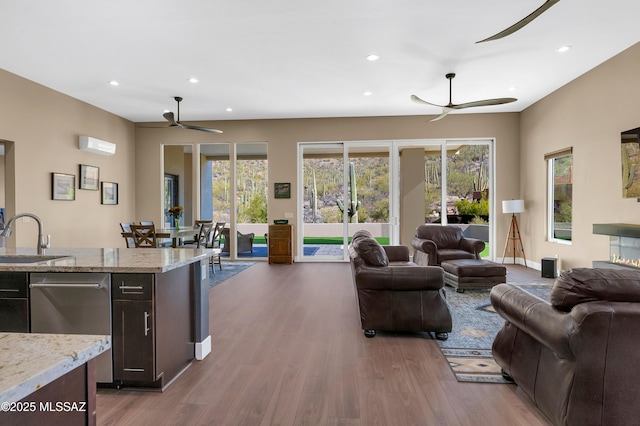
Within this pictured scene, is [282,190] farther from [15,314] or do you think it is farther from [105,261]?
[15,314]

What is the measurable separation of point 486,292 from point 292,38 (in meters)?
4.28

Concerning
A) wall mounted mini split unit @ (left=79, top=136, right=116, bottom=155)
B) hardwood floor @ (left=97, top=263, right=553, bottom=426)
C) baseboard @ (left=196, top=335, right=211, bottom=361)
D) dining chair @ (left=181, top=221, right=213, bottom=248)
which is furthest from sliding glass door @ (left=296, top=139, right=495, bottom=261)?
baseboard @ (left=196, top=335, right=211, bottom=361)

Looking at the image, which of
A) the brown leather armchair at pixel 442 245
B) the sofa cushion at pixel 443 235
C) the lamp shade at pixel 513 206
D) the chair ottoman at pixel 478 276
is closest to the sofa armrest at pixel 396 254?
the brown leather armchair at pixel 442 245

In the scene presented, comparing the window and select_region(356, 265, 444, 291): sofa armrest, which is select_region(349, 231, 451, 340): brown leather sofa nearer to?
select_region(356, 265, 444, 291): sofa armrest

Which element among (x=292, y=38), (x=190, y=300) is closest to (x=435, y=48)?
(x=292, y=38)

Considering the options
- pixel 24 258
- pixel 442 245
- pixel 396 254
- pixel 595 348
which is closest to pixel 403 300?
pixel 595 348

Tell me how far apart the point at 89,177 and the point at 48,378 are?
7.46 m

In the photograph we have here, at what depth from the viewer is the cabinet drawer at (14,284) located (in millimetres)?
2252

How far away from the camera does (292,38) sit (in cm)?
430

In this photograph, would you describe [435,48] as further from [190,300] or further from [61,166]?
[61,166]

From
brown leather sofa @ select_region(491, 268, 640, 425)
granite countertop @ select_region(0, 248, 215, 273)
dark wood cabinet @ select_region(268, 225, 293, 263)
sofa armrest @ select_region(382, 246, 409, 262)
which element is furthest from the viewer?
dark wood cabinet @ select_region(268, 225, 293, 263)

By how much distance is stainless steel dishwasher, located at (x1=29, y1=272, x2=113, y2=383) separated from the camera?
223 cm

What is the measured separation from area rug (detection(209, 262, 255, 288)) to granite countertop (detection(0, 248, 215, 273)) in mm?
2930

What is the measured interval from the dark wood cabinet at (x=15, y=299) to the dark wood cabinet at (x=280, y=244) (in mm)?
5668
